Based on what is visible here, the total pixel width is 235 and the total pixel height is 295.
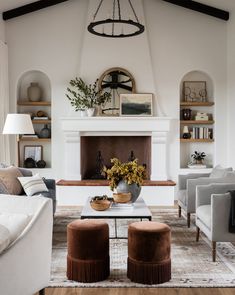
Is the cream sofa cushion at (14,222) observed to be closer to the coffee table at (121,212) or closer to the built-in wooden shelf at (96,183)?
the coffee table at (121,212)

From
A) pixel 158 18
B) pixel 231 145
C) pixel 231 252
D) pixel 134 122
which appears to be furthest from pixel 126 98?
pixel 231 252

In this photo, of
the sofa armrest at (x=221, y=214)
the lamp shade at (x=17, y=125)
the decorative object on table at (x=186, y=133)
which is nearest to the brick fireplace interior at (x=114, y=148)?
the decorative object on table at (x=186, y=133)

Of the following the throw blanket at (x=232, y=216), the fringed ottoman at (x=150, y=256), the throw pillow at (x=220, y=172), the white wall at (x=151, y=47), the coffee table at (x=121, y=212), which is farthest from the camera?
the white wall at (x=151, y=47)

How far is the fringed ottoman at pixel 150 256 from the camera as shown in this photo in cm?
346

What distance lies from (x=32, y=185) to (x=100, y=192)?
7.02ft

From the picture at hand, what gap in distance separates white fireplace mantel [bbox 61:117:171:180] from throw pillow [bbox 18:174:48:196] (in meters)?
2.12

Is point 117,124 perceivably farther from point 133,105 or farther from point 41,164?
point 41,164

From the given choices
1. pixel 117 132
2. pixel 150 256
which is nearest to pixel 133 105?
pixel 117 132

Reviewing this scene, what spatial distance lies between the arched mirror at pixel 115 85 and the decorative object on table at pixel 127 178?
2961mm

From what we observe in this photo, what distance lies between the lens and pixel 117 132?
753 centimetres

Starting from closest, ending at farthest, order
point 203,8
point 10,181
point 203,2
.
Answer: point 10,181 → point 203,2 → point 203,8

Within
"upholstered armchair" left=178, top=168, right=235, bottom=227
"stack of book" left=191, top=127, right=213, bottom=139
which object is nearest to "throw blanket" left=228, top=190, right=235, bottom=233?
"upholstered armchair" left=178, top=168, right=235, bottom=227

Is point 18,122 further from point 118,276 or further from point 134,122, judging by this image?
point 118,276

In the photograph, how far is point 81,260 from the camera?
3490 millimetres
